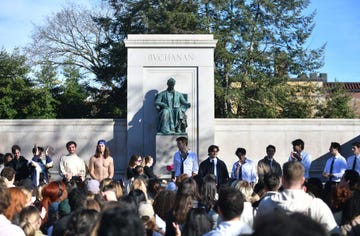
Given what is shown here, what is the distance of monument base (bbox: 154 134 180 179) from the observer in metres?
16.5

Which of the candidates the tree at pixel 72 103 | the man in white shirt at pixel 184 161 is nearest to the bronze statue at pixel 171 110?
the man in white shirt at pixel 184 161

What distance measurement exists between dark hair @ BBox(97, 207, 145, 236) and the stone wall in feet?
49.0

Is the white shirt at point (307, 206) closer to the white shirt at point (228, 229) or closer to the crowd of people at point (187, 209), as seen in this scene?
the crowd of people at point (187, 209)

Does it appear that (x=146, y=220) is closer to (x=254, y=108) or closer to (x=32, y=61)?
(x=254, y=108)

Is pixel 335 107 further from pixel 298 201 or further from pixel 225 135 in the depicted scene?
pixel 298 201

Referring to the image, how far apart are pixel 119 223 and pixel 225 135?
629 inches

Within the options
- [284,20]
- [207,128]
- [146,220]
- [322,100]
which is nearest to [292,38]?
[284,20]

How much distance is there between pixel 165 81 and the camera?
17.9 metres

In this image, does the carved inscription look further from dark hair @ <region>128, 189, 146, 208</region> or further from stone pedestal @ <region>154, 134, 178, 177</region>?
dark hair @ <region>128, 189, 146, 208</region>

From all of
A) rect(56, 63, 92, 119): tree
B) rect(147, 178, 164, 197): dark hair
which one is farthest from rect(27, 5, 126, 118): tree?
rect(147, 178, 164, 197): dark hair

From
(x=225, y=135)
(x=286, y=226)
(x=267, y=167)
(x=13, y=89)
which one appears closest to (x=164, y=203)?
(x=286, y=226)

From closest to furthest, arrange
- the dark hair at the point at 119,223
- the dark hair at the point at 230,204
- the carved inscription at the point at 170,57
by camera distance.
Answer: the dark hair at the point at 119,223 < the dark hair at the point at 230,204 < the carved inscription at the point at 170,57

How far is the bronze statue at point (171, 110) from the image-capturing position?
1645cm

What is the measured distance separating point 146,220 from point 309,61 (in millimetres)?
28820
